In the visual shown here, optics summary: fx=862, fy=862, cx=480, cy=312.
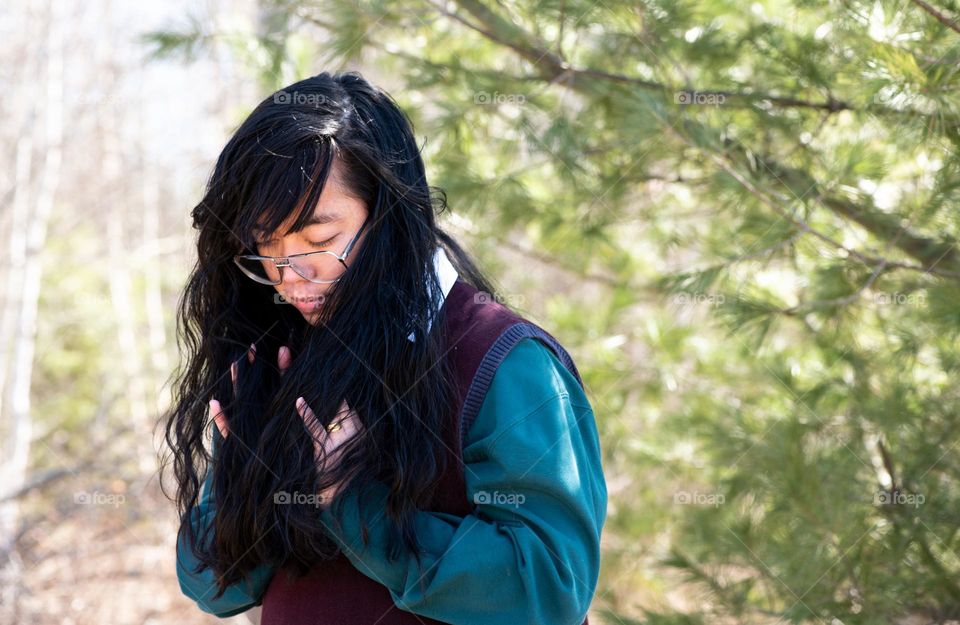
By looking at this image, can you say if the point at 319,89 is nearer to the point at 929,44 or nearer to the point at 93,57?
the point at 929,44

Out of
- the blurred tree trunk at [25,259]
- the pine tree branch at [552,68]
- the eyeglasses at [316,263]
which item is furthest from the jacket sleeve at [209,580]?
the blurred tree trunk at [25,259]

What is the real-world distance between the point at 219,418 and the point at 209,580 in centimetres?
25

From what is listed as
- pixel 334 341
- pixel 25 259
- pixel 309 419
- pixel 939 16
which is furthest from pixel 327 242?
pixel 25 259

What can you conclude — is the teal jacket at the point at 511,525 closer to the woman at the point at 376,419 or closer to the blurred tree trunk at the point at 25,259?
the woman at the point at 376,419

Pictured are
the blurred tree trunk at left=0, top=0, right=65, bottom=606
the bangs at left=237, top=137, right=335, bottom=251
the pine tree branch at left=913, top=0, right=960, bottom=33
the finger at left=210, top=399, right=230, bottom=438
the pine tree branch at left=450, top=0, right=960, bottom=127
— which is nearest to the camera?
the bangs at left=237, top=137, right=335, bottom=251

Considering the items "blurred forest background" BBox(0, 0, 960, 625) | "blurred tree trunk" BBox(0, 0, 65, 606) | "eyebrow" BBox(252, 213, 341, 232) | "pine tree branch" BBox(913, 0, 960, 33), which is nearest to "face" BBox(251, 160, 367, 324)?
"eyebrow" BBox(252, 213, 341, 232)

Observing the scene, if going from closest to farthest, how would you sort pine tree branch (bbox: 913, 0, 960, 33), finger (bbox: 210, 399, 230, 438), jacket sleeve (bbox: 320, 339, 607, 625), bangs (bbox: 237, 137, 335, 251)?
1. jacket sleeve (bbox: 320, 339, 607, 625)
2. bangs (bbox: 237, 137, 335, 251)
3. finger (bbox: 210, 399, 230, 438)
4. pine tree branch (bbox: 913, 0, 960, 33)

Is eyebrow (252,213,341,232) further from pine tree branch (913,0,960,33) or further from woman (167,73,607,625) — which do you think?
pine tree branch (913,0,960,33)

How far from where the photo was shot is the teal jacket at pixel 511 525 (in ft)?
3.30

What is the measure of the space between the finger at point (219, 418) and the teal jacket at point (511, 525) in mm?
251

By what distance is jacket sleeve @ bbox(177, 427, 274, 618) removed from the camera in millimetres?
1260

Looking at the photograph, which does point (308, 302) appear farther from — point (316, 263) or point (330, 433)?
point (330, 433)

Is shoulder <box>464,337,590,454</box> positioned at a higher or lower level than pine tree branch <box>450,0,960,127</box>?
lower

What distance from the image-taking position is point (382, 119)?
1.23 meters
